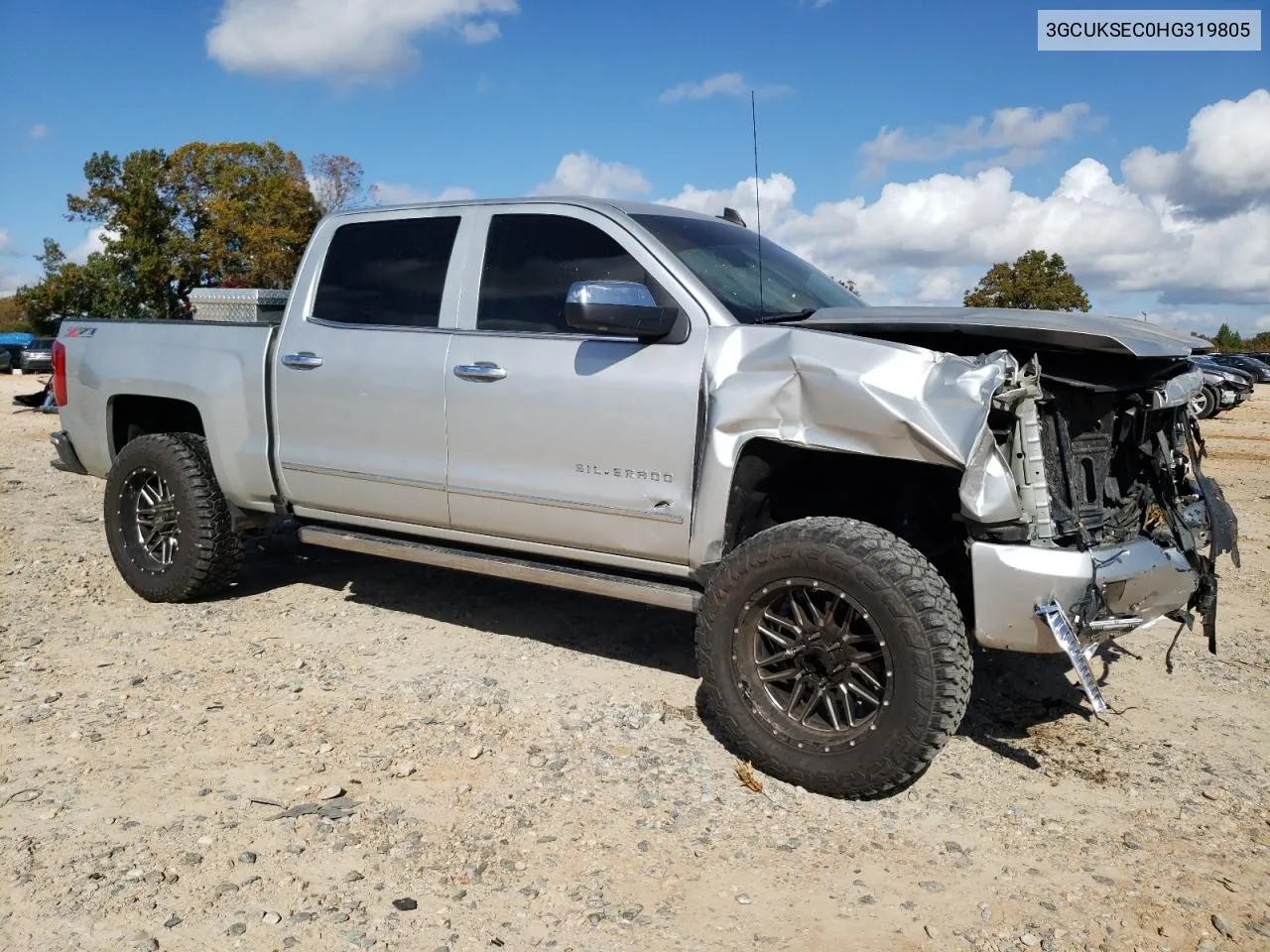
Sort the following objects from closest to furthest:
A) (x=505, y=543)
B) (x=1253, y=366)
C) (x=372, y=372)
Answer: (x=505, y=543) < (x=372, y=372) < (x=1253, y=366)

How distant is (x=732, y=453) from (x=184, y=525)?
3131 mm

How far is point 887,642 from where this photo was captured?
343 cm

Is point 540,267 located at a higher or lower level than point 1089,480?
higher

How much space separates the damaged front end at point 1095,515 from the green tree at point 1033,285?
36.6 metres

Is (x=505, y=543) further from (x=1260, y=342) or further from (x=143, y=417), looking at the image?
(x=1260, y=342)

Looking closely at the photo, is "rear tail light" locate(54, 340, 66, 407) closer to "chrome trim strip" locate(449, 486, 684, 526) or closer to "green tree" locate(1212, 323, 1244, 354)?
"chrome trim strip" locate(449, 486, 684, 526)

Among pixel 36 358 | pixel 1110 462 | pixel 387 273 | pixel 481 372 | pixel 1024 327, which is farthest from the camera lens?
pixel 36 358

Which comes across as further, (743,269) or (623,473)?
(743,269)

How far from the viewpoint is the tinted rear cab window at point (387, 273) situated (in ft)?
Result: 15.8

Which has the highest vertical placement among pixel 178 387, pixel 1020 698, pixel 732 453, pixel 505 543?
pixel 178 387

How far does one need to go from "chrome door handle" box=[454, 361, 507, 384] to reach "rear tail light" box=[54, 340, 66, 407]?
2.88 meters

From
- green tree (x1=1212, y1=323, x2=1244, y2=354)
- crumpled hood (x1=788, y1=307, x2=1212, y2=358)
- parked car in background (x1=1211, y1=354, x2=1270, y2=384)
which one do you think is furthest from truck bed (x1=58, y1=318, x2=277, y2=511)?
green tree (x1=1212, y1=323, x2=1244, y2=354)

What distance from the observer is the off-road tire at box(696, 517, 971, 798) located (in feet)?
11.1

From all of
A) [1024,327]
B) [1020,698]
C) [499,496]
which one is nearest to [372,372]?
[499,496]
